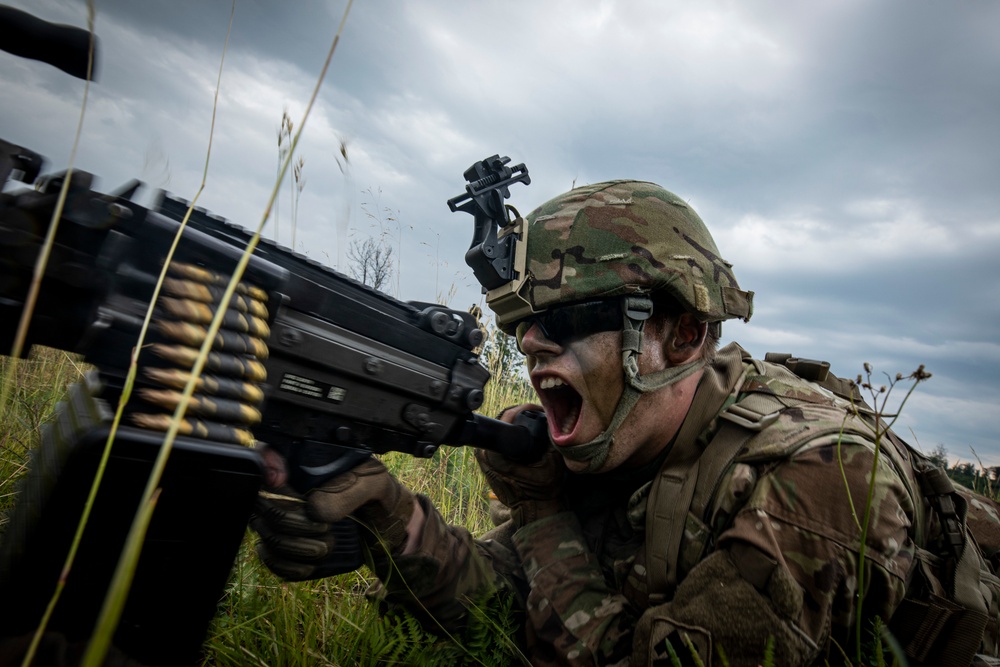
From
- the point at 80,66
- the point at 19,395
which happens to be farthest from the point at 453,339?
the point at 19,395

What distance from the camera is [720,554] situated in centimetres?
183

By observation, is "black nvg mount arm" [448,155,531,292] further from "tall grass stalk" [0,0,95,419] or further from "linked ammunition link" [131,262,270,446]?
"tall grass stalk" [0,0,95,419]

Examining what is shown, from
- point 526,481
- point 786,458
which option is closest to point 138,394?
point 526,481

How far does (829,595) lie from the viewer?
5.49 feet

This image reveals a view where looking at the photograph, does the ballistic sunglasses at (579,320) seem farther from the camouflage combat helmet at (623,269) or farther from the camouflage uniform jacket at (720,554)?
the camouflage uniform jacket at (720,554)

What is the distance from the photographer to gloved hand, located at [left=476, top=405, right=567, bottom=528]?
2.73m

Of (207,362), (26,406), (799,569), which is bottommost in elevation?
(26,406)

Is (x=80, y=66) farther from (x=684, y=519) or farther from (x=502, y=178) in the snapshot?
(x=684, y=519)

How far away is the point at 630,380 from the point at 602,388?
13cm

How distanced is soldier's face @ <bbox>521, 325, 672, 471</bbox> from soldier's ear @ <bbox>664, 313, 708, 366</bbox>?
2.5 inches

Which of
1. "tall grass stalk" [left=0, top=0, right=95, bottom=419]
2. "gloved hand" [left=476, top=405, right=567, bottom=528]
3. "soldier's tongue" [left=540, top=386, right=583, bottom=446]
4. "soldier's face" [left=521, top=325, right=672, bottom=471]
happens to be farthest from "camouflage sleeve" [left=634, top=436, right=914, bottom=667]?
"tall grass stalk" [left=0, top=0, right=95, bottom=419]

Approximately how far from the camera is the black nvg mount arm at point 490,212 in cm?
253

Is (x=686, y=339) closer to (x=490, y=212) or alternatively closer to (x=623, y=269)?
(x=623, y=269)

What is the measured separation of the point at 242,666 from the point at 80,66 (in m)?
1.82
